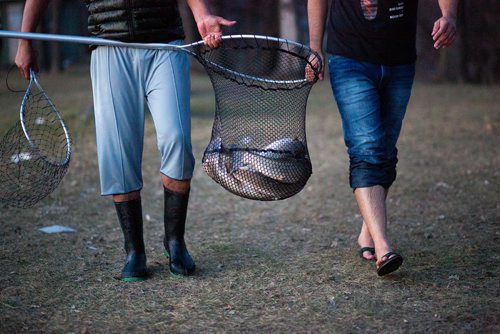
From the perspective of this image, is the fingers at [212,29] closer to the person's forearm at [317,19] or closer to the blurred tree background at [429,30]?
the person's forearm at [317,19]

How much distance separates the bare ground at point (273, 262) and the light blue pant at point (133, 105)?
0.65 m

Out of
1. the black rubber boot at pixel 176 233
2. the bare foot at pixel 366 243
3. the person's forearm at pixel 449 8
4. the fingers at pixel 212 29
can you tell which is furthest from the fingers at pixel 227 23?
the bare foot at pixel 366 243

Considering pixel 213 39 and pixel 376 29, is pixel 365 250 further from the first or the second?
pixel 213 39

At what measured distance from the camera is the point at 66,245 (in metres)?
4.55

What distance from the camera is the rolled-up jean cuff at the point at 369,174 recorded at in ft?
12.4

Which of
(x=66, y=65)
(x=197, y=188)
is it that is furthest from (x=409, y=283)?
(x=66, y=65)

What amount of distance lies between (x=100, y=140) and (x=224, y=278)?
0.99 m

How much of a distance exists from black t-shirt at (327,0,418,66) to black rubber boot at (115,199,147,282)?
4.59 ft

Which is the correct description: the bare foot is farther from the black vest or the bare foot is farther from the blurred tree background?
the blurred tree background

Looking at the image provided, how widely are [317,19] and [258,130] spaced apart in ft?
2.21

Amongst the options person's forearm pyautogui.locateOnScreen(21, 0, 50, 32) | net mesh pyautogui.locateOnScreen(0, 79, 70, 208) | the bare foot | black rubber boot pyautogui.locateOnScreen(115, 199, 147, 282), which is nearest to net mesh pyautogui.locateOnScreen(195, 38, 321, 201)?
black rubber boot pyautogui.locateOnScreen(115, 199, 147, 282)

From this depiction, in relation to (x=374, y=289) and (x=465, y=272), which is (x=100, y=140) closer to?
(x=374, y=289)

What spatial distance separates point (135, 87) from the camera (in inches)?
145

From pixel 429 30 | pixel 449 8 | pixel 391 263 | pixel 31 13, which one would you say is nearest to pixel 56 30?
pixel 429 30
